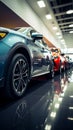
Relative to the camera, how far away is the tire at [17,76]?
6.22ft

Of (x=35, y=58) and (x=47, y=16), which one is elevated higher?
(x=47, y=16)

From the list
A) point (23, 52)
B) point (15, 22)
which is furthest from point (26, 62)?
point (15, 22)

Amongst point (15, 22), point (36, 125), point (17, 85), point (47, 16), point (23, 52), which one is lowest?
point (36, 125)

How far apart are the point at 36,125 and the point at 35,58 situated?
5.37 ft

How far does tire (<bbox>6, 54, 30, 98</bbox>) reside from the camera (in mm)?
1894

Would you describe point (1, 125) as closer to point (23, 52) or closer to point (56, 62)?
point (23, 52)

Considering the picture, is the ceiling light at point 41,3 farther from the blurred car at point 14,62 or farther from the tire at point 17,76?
the tire at point 17,76

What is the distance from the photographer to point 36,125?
1231 mm

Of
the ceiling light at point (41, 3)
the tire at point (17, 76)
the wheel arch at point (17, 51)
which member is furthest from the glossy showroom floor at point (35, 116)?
the ceiling light at point (41, 3)

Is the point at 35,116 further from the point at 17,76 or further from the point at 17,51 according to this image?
the point at 17,51

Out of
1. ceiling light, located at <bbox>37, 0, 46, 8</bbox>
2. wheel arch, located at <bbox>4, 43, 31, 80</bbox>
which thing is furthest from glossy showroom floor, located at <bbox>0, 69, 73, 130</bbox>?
ceiling light, located at <bbox>37, 0, 46, 8</bbox>

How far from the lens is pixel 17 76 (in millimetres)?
2123

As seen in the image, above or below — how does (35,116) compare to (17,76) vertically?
below

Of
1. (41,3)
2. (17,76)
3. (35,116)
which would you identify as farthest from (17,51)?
(41,3)
